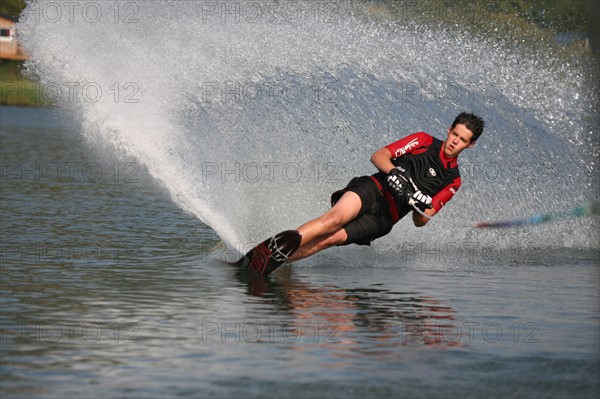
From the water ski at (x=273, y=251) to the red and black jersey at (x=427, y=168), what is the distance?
1181 mm

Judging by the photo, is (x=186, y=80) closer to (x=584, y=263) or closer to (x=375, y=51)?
(x=375, y=51)

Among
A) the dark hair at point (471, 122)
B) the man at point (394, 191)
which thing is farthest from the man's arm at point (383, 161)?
the dark hair at point (471, 122)

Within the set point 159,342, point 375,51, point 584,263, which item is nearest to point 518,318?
Answer: point 159,342

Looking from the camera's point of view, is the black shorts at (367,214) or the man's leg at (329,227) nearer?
the man's leg at (329,227)

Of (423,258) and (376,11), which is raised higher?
(376,11)

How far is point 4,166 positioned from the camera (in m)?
26.1

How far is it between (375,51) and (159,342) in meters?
8.91

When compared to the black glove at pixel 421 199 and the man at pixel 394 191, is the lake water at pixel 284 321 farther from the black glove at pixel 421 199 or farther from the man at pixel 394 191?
the black glove at pixel 421 199

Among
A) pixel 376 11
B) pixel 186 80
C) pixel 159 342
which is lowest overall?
pixel 159 342

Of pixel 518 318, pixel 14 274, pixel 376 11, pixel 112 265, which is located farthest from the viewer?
pixel 376 11

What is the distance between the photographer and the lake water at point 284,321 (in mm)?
7844

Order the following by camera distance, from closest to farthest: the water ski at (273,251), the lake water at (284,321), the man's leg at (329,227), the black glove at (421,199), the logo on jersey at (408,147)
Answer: the lake water at (284,321) → the water ski at (273,251) → the man's leg at (329,227) → the black glove at (421,199) → the logo on jersey at (408,147)

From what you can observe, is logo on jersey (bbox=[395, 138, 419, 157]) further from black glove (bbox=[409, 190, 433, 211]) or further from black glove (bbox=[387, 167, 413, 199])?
black glove (bbox=[409, 190, 433, 211])

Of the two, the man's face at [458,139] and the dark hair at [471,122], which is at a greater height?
the dark hair at [471,122]
